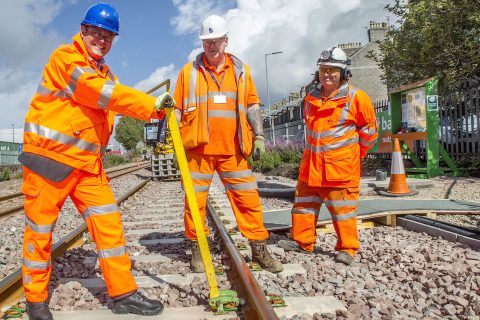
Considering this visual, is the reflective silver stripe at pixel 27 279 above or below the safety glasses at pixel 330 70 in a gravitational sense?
below

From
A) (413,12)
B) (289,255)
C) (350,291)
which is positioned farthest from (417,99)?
(350,291)

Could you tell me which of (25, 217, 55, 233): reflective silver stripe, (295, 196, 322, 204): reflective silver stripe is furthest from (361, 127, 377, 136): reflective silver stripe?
(25, 217, 55, 233): reflective silver stripe

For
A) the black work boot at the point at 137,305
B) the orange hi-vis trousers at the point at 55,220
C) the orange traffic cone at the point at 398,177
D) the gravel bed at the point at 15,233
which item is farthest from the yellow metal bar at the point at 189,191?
the orange traffic cone at the point at 398,177

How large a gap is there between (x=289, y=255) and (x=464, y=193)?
529 cm

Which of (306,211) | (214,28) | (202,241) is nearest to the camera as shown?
(202,241)

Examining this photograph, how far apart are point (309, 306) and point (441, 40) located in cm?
1155

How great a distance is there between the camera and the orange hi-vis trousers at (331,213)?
4.36m

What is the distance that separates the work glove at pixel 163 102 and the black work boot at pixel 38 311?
4.78 feet

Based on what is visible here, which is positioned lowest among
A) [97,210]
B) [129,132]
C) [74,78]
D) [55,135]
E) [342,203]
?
[342,203]

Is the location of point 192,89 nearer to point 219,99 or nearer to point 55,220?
point 219,99

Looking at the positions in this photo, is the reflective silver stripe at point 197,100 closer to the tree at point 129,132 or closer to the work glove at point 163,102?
the work glove at point 163,102

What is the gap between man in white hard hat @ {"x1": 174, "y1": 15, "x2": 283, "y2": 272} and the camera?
3883 millimetres

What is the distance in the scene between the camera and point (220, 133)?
3908mm

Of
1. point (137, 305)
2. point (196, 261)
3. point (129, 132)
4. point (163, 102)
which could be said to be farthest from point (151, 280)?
point (129, 132)
